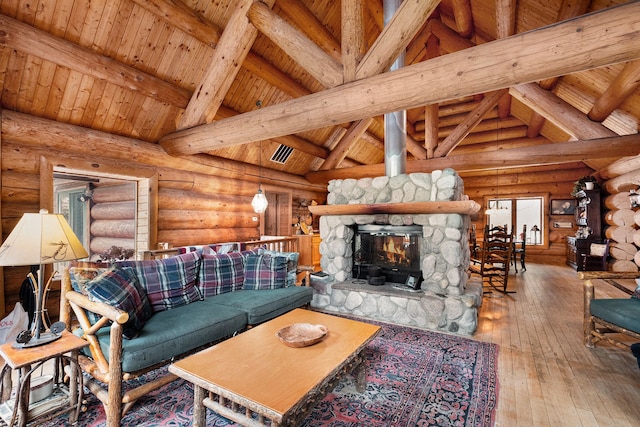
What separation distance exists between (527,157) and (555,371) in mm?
4800

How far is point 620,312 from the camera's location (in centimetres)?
264

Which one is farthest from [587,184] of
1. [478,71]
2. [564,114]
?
[478,71]

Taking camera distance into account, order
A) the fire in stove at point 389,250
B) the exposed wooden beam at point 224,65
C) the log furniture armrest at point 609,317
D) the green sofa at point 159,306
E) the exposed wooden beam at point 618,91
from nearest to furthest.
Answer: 1. the green sofa at point 159,306
2. the log furniture armrest at point 609,317
3. the exposed wooden beam at point 618,91
4. the exposed wooden beam at point 224,65
5. the fire in stove at point 389,250

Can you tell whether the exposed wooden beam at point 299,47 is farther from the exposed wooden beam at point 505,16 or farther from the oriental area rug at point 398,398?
the oriental area rug at point 398,398

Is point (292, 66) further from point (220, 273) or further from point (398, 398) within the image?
point (398, 398)

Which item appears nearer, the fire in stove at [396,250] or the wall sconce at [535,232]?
the fire in stove at [396,250]

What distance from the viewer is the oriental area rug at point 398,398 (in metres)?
1.99

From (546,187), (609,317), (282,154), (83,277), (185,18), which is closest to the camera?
(83,277)

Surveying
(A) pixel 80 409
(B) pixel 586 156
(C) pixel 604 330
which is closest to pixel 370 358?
(A) pixel 80 409

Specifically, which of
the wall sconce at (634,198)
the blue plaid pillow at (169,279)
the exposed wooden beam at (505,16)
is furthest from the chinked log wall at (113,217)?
the wall sconce at (634,198)

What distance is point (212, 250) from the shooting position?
397 cm

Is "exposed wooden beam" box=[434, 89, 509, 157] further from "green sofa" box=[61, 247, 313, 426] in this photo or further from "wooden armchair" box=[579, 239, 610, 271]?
"green sofa" box=[61, 247, 313, 426]

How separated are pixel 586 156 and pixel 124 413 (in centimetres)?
742

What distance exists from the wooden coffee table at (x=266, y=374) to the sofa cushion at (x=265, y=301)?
2.34ft
